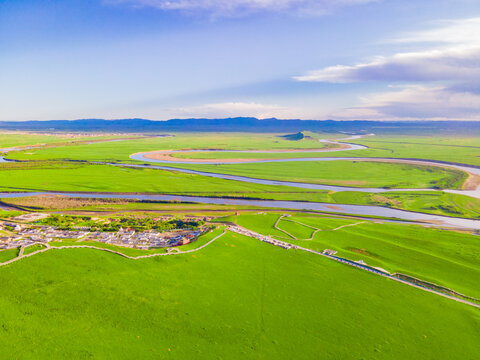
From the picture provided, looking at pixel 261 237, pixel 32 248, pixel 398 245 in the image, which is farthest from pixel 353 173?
pixel 32 248

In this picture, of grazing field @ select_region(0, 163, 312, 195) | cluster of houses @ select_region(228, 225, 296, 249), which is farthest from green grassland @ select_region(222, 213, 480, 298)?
grazing field @ select_region(0, 163, 312, 195)

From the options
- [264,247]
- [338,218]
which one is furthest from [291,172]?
[264,247]

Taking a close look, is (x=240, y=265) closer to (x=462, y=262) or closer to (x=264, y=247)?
(x=264, y=247)

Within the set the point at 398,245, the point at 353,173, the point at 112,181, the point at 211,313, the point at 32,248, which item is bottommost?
the point at 398,245

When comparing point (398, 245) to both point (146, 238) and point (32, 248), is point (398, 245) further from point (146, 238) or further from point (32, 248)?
point (32, 248)

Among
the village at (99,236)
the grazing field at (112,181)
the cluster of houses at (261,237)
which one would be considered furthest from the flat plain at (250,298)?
the grazing field at (112,181)
